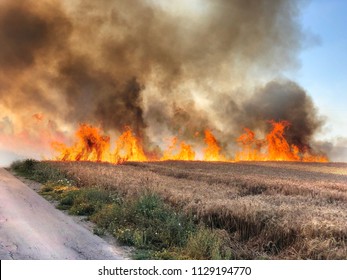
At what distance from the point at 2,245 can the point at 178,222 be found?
5513mm

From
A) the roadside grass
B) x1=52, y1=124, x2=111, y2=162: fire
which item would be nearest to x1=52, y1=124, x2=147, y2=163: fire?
x1=52, y1=124, x2=111, y2=162: fire

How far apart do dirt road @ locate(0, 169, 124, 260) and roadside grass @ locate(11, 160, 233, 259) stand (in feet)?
2.56

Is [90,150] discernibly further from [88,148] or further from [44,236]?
[44,236]

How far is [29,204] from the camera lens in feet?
62.1

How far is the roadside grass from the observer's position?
11.1 metres

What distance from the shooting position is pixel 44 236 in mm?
13055

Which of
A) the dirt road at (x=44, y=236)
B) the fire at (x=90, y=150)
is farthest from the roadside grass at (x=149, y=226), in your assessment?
the fire at (x=90, y=150)

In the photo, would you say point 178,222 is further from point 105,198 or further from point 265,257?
point 105,198

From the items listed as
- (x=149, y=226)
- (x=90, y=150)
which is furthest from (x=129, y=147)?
(x=149, y=226)

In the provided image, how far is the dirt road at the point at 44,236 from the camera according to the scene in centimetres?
1120

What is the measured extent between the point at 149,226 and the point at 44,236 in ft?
11.5

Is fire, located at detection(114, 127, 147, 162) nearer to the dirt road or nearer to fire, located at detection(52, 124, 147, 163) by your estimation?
fire, located at detection(52, 124, 147, 163)

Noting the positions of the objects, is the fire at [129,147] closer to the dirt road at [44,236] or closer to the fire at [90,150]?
the fire at [90,150]
